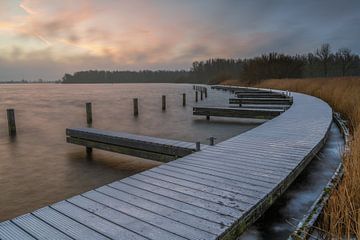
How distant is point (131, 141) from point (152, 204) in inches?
128

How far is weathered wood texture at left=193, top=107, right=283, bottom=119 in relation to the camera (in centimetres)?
1007

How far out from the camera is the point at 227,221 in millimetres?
2062

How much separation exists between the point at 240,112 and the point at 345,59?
43.4 metres

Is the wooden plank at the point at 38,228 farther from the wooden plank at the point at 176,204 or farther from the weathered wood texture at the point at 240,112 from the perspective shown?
the weathered wood texture at the point at 240,112

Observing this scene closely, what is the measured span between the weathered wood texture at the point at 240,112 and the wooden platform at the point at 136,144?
590cm

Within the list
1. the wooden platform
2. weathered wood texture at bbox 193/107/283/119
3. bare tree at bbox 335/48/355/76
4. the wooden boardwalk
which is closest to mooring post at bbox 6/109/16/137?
the wooden platform

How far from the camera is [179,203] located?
236cm

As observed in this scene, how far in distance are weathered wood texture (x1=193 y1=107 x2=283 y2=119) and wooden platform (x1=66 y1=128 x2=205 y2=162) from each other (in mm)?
5905

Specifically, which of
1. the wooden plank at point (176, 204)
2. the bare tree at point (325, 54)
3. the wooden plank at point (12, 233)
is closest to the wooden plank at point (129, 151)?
the wooden plank at point (176, 204)

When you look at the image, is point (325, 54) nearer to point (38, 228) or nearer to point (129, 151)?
point (129, 151)

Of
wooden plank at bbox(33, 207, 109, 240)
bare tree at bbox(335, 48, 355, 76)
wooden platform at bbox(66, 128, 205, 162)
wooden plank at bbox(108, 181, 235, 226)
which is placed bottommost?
wooden platform at bbox(66, 128, 205, 162)

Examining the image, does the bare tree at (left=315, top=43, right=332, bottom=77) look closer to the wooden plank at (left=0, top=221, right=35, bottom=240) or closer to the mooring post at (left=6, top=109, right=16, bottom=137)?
the mooring post at (left=6, top=109, right=16, bottom=137)

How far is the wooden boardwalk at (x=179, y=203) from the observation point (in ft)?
6.32

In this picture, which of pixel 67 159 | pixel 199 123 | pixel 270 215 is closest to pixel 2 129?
pixel 67 159
